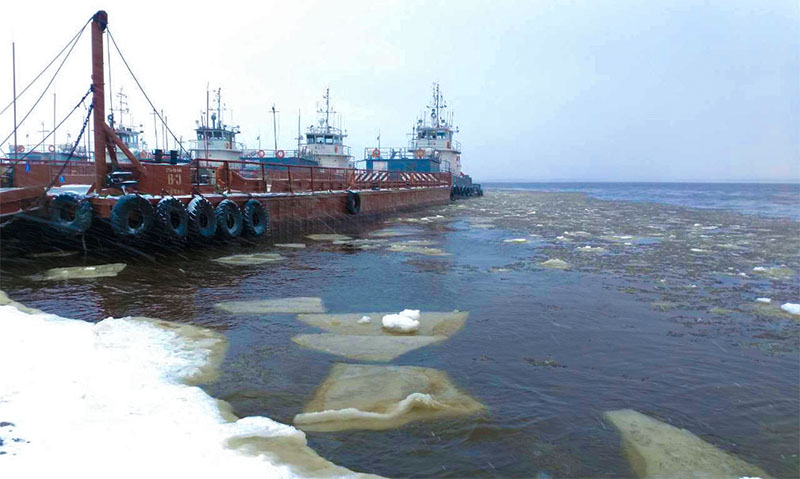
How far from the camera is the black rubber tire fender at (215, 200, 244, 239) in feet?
51.8

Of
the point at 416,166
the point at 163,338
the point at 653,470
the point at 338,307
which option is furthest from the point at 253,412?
the point at 416,166

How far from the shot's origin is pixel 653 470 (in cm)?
402

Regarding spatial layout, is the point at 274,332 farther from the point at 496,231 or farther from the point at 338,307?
the point at 496,231

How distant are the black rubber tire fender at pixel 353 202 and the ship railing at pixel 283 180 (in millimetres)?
1030

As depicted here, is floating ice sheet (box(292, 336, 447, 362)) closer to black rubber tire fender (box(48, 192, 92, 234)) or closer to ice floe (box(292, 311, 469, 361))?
ice floe (box(292, 311, 469, 361))

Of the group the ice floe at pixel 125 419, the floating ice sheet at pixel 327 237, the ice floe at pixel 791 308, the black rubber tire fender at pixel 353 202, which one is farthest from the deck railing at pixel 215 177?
the ice floe at pixel 791 308

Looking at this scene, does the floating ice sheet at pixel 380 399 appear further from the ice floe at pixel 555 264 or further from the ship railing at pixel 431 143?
the ship railing at pixel 431 143

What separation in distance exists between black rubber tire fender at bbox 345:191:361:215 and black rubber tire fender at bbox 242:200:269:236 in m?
8.24

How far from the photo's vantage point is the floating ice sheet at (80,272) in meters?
10.7

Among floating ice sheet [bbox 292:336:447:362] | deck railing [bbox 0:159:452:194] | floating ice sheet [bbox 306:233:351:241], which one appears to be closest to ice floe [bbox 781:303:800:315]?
floating ice sheet [bbox 292:336:447:362]

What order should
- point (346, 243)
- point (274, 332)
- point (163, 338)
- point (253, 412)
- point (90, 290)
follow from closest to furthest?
point (253, 412) < point (163, 338) < point (274, 332) < point (90, 290) < point (346, 243)

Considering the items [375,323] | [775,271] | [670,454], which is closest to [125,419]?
[375,323]

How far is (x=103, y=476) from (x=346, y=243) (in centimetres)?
1465

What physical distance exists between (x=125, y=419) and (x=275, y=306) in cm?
458
